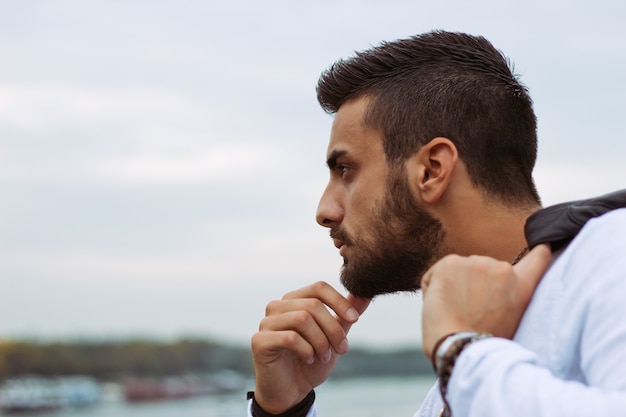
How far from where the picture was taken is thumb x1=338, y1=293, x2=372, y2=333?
10.3ft

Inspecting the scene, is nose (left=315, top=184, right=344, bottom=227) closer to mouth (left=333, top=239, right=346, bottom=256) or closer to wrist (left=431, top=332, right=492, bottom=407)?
mouth (left=333, top=239, right=346, bottom=256)

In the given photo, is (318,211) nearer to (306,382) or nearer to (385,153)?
(385,153)

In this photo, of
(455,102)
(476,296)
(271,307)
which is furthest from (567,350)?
(271,307)

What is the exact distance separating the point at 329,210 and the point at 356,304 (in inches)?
14.8

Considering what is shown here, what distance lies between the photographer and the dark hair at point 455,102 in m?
2.81

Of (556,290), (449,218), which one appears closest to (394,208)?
(449,218)

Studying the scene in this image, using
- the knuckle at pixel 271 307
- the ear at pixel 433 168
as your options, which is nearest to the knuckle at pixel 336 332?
the knuckle at pixel 271 307

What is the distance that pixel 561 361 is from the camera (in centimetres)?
186

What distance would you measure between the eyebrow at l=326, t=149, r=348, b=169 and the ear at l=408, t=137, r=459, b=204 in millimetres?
278

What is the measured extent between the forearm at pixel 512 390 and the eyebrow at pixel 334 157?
1321 mm

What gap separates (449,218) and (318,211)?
508mm

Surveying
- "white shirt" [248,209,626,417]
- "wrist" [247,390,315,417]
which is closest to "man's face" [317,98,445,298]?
"wrist" [247,390,315,417]

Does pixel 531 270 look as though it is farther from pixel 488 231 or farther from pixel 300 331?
pixel 300 331

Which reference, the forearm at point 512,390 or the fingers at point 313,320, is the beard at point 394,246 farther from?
the forearm at point 512,390
